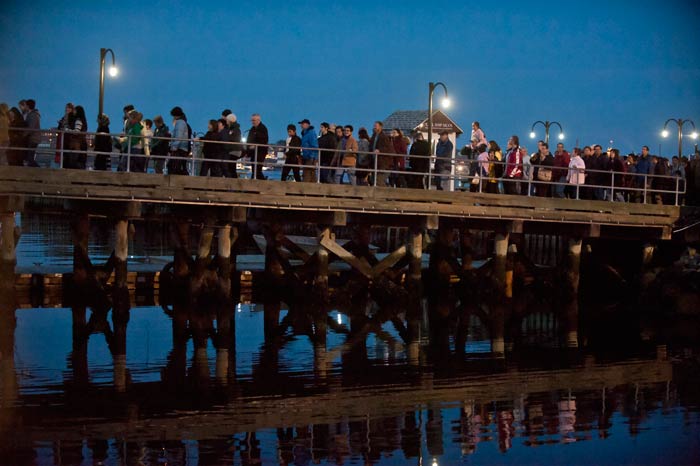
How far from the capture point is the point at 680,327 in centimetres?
2647

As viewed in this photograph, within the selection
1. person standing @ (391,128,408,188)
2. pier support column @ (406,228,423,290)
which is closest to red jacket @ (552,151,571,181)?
person standing @ (391,128,408,188)

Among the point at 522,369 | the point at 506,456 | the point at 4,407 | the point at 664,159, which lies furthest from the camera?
the point at 664,159

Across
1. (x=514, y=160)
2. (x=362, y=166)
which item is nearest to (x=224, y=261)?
(x=362, y=166)

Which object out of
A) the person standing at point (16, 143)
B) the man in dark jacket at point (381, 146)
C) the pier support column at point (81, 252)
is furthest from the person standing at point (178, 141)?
the man in dark jacket at point (381, 146)

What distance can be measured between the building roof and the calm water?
48321 mm

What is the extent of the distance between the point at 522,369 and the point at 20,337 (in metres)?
8.92

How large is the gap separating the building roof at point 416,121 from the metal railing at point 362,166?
41513 millimetres

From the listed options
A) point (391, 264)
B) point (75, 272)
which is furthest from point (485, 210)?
point (75, 272)

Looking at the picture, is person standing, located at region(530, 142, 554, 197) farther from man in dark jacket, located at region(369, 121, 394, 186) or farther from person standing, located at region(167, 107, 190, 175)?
person standing, located at region(167, 107, 190, 175)

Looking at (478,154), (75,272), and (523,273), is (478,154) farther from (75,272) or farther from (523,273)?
(75,272)

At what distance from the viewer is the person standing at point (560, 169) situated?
29.3 metres

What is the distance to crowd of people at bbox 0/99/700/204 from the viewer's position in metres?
24.1

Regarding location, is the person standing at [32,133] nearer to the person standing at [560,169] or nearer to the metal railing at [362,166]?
the metal railing at [362,166]

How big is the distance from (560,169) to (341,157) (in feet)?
18.8
